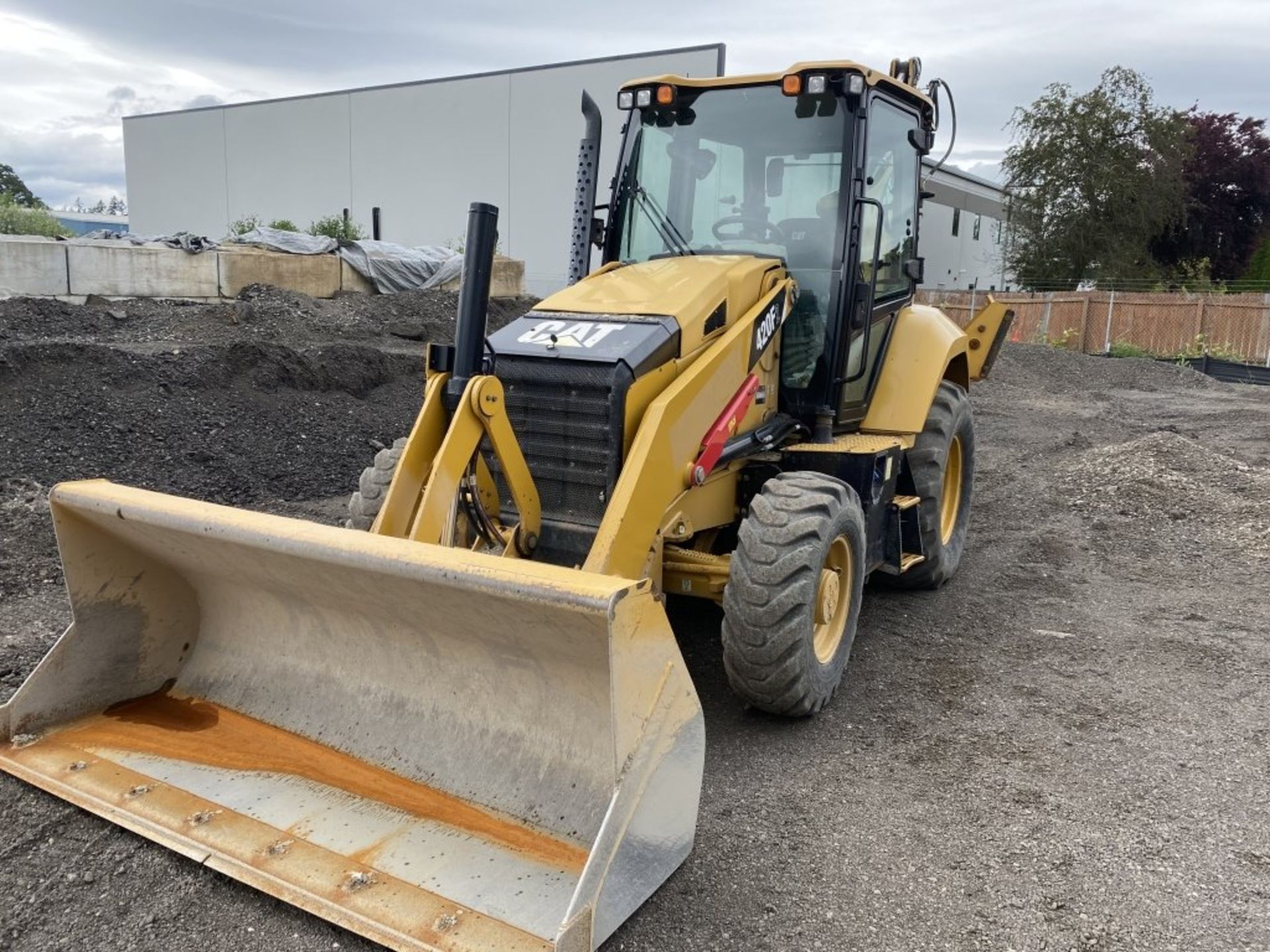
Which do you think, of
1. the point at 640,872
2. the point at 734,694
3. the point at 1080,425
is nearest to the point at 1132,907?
the point at 640,872

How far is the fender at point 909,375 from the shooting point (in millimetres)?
5324

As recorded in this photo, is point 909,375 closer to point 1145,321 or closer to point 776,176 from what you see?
point 776,176

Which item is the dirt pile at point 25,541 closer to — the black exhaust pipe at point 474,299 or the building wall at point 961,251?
the black exhaust pipe at point 474,299

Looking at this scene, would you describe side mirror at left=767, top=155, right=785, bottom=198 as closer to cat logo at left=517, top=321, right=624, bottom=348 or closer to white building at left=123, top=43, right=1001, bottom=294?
cat logo at left=517, top=321, right=624, bottom=348

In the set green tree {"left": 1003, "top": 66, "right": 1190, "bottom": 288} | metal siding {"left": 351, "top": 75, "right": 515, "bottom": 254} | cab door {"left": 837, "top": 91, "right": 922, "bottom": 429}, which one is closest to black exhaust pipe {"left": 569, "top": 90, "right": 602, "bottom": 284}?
cab door {"left": 837, "top": 91, "right": 922, "bottom": 429}

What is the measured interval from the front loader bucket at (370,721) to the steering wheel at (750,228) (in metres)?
2.47

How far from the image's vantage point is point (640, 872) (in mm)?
2689

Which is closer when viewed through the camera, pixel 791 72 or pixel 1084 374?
pixel 791 72

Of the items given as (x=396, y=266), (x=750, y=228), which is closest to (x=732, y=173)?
Answer: (x=750, y=228)

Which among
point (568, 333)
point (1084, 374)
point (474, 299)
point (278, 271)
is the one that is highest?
point (278, 271)

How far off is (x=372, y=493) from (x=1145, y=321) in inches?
886

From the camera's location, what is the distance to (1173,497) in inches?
310

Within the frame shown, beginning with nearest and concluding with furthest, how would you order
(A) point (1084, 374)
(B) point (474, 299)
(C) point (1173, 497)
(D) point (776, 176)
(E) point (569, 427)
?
(B) point (474, 299) → (E) point (569, 427) → (D) point (776, 176) → (C) point (1173, 497) → (A) point (1084, 374)

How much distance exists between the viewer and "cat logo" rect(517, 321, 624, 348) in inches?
158
